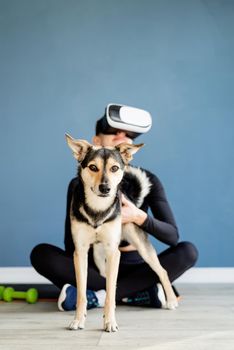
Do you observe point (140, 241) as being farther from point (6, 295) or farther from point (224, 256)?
point (224, 256)

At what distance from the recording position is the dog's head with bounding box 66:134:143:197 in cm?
223

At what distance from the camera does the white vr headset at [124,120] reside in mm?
2826

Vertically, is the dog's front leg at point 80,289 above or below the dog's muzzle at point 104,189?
below

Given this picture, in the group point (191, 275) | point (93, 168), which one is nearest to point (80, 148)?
point (93, 168)

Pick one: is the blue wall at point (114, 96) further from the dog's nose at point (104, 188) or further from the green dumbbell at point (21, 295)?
the dog's nose at point (104, 188)

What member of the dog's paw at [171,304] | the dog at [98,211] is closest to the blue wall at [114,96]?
the dog's paw at [171,304]

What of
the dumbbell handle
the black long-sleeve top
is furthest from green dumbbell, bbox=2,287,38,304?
the black long-sleeve top

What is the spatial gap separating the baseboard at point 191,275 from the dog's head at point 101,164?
1.85m

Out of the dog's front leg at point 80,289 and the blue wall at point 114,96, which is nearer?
the dog's front leg at point 80,289

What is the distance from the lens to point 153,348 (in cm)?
188

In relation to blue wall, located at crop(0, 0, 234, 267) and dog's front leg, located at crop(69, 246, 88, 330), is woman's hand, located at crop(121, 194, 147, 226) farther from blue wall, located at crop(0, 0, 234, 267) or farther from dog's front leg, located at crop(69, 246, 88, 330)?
blue wall, located at crop(0, 0, 234, 267)

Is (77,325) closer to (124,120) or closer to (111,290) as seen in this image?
(111,290)

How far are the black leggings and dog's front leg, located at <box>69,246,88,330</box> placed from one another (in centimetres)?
52

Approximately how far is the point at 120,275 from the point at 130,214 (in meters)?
0.47
